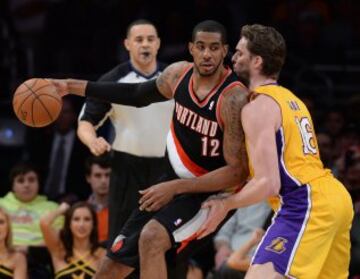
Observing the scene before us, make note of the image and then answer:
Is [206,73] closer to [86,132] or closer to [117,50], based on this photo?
[86,132]

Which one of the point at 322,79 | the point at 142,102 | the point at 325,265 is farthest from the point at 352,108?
the point at 325,265

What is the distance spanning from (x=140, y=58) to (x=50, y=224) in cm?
204

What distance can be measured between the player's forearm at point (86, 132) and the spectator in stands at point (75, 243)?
58.4 inches

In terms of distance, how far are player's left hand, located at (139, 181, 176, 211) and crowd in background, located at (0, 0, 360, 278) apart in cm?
406

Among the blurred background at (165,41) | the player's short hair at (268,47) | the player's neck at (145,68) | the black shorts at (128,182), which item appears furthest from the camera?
the blurred background at (165,41)

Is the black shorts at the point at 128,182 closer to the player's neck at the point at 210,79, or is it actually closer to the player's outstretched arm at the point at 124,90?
the player's outstretched arm at the point at 124,90

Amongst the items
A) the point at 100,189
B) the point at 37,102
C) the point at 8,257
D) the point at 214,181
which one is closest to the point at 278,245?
the point at 214,181

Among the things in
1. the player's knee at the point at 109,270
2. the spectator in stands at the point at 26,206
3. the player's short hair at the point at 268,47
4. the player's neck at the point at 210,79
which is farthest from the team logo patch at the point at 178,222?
the spectator in stands at the point at 26,206

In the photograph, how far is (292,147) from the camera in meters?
6.33

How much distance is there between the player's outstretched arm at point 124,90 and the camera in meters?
7.26

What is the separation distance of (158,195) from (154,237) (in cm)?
26

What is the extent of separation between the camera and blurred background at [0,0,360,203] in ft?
38.4

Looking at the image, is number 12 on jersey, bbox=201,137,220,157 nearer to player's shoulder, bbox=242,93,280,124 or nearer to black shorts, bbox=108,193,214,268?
black shorts, bbox=108,193,214,268

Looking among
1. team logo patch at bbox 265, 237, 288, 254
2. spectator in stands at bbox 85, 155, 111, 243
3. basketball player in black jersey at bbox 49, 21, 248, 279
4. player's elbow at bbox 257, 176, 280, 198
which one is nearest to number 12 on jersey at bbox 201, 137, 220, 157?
basketball player in black jersey at bbox 49, 21, 248, 279
